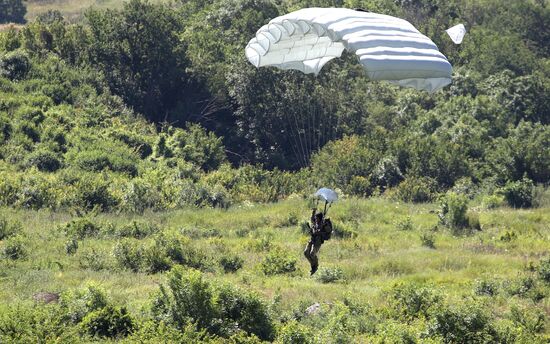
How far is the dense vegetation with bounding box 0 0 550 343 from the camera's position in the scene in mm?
22531

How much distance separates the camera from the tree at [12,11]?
257 ft

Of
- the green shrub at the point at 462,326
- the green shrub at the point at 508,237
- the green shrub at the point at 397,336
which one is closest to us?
the green shrub at the point at 397,336

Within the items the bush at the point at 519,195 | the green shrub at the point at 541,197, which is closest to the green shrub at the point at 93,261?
the bush at the point at 519,195

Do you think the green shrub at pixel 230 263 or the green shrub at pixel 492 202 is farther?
the green shrub at pixel 492 202

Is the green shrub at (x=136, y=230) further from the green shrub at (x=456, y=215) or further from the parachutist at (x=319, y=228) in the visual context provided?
the parachutist at (x=319, y=228)

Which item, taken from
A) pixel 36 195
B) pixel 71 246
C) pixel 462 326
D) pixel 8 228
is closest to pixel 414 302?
pixel 462 326

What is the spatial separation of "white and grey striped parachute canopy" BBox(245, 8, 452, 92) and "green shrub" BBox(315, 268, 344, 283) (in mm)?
5378

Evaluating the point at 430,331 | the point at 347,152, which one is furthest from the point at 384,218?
the point at 430,331

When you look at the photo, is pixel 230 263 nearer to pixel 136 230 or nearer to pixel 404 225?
pixel 136 230

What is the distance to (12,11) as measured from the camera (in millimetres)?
79125

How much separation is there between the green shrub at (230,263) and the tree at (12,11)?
170 ft

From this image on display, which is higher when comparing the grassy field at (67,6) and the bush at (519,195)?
the grassy field at (67,6)

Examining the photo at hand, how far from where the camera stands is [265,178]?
161 feet

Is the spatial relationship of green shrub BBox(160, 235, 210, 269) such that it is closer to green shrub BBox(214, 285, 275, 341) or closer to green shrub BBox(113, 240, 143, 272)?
green shrub BBox(113, 240, 143, 272)
